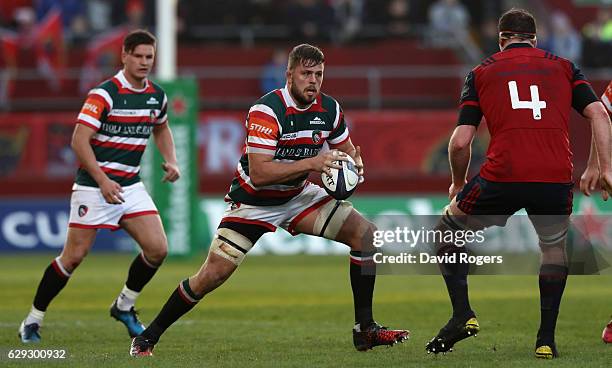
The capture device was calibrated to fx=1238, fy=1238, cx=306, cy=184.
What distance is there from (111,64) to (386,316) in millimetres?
13658

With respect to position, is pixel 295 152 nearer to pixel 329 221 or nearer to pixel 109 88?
pixel 329 221

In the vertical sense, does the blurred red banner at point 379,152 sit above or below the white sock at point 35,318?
below

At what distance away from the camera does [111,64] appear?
24.5m

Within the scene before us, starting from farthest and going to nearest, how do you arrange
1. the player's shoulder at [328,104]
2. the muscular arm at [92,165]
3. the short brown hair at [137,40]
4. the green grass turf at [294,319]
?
the short brown hair at [137,40], the muscular arm at [92,165], the player's shoulder at [328,104], the green grass turf at [294,319]

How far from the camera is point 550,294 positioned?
860 cm

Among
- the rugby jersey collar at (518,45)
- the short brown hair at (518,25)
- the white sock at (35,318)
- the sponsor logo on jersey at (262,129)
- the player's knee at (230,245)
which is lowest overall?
the white sock at (35,318)

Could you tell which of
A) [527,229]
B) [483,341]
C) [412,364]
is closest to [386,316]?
[483,341]

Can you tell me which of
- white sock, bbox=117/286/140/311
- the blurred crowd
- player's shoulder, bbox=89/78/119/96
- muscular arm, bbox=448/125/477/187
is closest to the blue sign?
the blurred crowd

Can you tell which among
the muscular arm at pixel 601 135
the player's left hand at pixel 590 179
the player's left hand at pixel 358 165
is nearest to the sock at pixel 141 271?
the player's left hand at pixel 358 165

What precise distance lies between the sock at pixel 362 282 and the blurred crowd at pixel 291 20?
16456mm

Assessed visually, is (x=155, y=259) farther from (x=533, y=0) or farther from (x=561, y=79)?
(x=533, y=0)

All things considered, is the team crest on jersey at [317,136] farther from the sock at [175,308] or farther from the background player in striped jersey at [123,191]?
the background player in striped jersey at [123,191]

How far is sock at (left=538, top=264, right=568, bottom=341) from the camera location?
28.1 feet

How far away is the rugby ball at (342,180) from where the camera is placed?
8707 millimetres
